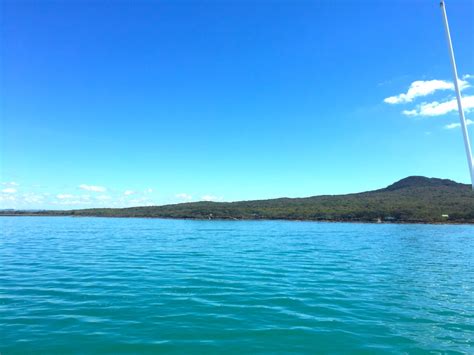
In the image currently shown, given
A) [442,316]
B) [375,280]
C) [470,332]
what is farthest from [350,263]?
[470,332]

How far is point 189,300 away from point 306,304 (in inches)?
202

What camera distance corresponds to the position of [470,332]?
1195 centimetres

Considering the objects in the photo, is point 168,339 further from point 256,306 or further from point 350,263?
point 350,263

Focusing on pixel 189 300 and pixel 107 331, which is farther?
pixel 189 300

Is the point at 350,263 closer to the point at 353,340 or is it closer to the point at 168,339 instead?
the point at 353,340

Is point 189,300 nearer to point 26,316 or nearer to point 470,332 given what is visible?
point 26,316

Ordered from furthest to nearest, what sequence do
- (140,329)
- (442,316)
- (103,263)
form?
1. (103,263)
2. (442,316)
3. (140,329)

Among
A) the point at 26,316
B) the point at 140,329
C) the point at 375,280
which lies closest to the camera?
the point at 140,329

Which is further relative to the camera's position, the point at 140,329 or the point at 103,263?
the point at 103,263

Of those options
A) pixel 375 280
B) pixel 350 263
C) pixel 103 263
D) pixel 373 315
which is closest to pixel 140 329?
pixel 373 315

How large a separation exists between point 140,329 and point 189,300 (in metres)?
4.17

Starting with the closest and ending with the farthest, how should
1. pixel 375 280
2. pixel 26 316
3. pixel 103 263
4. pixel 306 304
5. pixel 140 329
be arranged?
pixel 140 329
pixel 26 316
pixel 306 304
pixel 375 280
pixel 103 263

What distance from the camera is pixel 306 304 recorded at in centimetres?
1514

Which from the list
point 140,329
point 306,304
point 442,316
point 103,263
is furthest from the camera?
point 103,263
